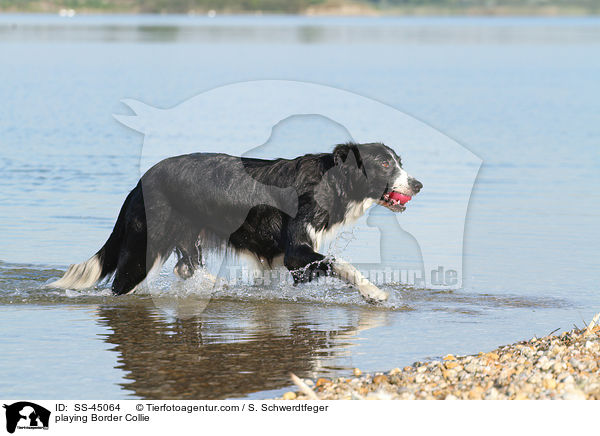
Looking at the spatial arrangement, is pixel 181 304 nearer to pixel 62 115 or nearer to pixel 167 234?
pixel 167 234

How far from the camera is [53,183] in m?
14.8

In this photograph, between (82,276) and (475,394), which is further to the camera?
(82,276)

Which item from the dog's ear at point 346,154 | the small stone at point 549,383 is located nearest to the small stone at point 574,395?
the small stone at point 549,383

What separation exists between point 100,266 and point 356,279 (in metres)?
2.57

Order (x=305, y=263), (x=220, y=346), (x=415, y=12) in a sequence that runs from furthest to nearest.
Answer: (x=415, y=12), (x=305, y=263), (x=220, y=346)

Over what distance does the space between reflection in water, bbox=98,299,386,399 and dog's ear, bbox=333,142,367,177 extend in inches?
55.6

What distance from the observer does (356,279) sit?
28.3ft

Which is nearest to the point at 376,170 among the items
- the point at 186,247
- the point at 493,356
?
the point at 186,247

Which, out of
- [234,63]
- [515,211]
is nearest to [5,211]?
[515,211]

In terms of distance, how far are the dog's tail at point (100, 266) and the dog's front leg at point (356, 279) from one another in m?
2.12

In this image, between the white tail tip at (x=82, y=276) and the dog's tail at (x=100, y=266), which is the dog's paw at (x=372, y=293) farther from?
the white tail tip at (x=82, y=276)

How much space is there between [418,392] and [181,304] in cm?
366

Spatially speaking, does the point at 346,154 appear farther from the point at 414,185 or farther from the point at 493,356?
the point at 493,356
